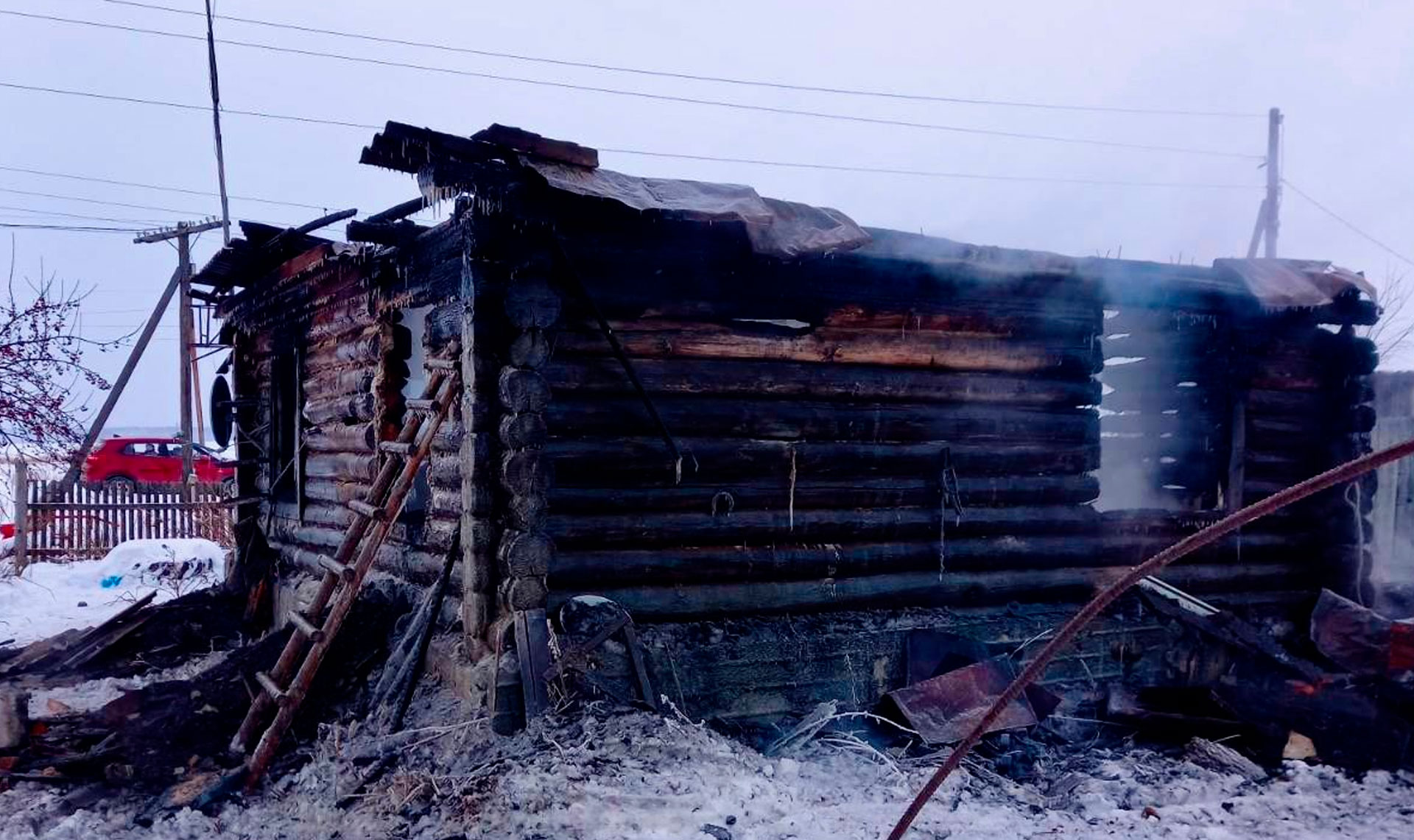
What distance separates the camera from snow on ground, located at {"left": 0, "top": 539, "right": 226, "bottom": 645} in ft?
40.7

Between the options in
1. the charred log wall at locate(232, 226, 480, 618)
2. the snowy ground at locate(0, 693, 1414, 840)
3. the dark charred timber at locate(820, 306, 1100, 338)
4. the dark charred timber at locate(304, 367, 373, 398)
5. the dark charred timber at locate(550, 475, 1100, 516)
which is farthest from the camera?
the dark charred timber at locate(304, 367, 373, 398)

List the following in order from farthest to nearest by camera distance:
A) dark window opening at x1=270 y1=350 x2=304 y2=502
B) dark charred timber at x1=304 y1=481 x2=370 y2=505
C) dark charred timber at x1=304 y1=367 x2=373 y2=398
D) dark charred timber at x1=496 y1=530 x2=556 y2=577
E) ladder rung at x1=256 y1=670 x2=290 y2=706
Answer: dark window opening at x1=270 y1=350 x2=304 y2=502 < dark charred timber at x1=304 y1=481 x2=370 y2=505 < dark charred timber at x1=304 y1=367 x2=373 y2=398 < ladder rung at x1=256 y1=670 x2=290 y2=706 < dark charred timber at x1=496 y1=530 x2=556 y2=577

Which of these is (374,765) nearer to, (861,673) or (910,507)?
(861,673)

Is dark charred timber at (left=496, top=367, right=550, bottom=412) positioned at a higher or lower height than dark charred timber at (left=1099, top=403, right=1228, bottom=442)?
higher

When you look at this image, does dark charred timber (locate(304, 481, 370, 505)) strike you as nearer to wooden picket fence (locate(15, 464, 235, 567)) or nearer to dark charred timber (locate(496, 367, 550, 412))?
dark charred timber (locate(496, 367, 550, 412))

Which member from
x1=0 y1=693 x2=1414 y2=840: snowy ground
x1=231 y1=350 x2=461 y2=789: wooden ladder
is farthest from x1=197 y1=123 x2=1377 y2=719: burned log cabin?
x1=0 y1=693 x2=1414 y2=840: snowy ground

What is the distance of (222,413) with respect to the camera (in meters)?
12.4

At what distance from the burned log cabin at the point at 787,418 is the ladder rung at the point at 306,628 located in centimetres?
95

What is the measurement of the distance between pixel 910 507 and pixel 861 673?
135 centimetres

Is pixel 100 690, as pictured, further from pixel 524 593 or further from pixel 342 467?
pixel 524 593

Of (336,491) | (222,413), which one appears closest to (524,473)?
(336,491)

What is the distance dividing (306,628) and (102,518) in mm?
12371

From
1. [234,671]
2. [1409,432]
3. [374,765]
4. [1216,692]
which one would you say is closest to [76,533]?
[234,671]

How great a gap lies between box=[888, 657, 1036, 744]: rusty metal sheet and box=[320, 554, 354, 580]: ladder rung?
3713 mm
